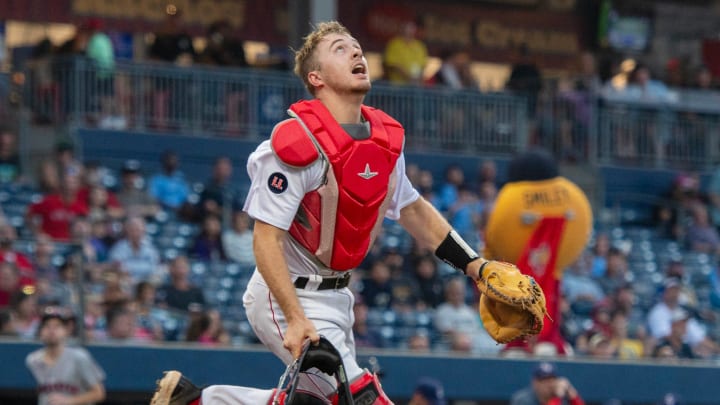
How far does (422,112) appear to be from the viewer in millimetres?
19516

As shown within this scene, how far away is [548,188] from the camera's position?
47.8 ft

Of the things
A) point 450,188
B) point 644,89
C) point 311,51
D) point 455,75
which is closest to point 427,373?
point 450,188

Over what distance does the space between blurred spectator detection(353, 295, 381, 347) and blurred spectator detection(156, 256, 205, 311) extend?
4.12 feet

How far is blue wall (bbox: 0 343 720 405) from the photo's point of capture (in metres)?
12.8

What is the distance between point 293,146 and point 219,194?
9358mm

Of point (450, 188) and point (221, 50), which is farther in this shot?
point (221, 50)

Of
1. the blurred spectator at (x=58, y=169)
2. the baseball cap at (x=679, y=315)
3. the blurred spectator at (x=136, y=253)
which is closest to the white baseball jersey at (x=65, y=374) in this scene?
the blurred spectator at (x=136, y=253)

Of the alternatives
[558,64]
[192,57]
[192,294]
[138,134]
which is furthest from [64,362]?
[558,64]

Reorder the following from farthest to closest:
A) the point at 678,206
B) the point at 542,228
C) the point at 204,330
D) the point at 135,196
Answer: the point at 678,206 → the point at 135,196 → the point at 542,228 → the point at 204,330

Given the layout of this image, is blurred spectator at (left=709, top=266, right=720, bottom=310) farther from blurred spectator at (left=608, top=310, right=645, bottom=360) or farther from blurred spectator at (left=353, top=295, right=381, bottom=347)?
blurred spectator at (left=353, top=295, right=381, bottom=347)

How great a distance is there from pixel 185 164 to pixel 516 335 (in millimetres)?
11184

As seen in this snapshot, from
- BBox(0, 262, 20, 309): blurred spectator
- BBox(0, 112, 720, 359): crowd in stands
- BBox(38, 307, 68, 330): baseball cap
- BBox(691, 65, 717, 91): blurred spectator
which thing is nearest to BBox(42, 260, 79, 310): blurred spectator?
BBox(0, 112, 720, 359): crowd in stands

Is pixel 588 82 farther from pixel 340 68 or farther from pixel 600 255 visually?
pixel 340 68

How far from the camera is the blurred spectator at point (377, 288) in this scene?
49.0ft
